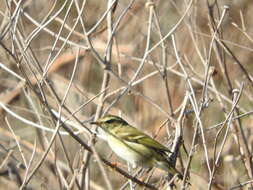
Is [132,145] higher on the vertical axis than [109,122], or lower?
lower

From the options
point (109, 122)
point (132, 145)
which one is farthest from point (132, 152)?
point (109, 122)

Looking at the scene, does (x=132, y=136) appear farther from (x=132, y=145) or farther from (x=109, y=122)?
(x=109, y=122)

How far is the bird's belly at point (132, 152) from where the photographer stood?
4093mm

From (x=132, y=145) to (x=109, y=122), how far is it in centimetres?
39

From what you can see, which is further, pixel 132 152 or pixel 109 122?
pixel 132 152

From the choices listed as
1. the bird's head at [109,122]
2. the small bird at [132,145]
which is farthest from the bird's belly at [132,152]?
the bird's head at [109,122]

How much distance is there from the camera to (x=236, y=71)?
7.32m

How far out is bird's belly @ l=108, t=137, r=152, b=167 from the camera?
409cm

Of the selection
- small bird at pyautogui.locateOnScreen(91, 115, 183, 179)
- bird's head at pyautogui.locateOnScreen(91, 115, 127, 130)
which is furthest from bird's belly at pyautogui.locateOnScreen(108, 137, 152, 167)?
bird's head at pyautogui.locateOnScreen(91, 115, 127, 130)

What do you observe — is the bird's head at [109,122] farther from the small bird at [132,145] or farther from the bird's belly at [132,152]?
the bird's belly at [132,152]

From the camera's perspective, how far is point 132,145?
4270mm

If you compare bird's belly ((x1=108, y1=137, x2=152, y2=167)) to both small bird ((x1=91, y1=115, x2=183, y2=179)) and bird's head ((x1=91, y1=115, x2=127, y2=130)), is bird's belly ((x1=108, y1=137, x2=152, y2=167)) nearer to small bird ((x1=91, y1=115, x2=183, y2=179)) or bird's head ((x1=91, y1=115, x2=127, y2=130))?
small bird ((x1=91, y1=115, x2=183, y2=179))

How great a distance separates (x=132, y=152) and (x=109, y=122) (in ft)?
1.11

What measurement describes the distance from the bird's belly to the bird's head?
12 cm
